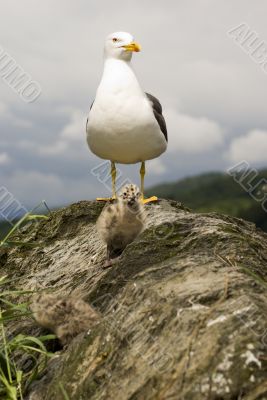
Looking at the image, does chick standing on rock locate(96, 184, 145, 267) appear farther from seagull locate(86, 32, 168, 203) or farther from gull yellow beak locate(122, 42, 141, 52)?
gull yellow beak locate(122, 42, 141, 52)

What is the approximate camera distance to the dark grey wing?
437 inches

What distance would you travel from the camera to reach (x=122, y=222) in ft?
27.1

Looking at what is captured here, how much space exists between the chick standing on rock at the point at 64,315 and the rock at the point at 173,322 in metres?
0.20

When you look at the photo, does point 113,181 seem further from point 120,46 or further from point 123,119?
point 120,46

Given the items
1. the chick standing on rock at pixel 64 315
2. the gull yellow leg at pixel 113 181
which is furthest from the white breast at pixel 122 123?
the chick standing on rock at pixel 64 315

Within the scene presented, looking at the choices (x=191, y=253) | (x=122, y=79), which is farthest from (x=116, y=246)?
(x=122, y=79)

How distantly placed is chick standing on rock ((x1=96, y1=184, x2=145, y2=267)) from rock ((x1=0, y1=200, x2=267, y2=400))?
0.69 ft

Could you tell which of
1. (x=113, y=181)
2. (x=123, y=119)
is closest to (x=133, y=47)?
(x=123, y=119)

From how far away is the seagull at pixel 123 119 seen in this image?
33.9ft

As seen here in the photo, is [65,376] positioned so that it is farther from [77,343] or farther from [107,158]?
[107,158]

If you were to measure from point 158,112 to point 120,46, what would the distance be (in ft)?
4.95

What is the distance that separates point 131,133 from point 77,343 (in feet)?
16.1

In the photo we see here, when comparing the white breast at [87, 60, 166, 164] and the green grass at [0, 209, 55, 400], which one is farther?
the white breast at [87, 60, 166, 164]

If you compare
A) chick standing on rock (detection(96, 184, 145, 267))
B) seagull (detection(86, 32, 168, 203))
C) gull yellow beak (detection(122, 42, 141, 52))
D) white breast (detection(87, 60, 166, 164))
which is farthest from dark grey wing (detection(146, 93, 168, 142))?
chick standing on rock (detection(96, 184, 145, 267))
